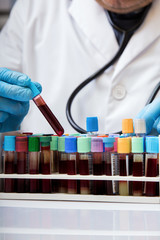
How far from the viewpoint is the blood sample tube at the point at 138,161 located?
0.72 meters

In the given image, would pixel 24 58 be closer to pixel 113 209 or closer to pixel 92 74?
pixel 92 74

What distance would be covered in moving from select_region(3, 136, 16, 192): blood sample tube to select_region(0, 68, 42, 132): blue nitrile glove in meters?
0.16

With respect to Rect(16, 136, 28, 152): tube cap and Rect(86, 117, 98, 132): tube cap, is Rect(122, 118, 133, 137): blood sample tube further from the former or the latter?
Rect(16, 136, 28, 152): tube cap

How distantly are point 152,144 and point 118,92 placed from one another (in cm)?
55

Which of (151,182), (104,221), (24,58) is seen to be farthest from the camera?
(24,58)

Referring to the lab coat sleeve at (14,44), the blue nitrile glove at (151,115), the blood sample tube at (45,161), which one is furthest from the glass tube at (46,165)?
the lab coat sleeve at (14,44)

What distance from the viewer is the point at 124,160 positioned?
74 centimetres

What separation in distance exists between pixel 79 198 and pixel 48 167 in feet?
0.33

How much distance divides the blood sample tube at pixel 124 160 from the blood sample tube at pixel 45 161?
6.6 inches

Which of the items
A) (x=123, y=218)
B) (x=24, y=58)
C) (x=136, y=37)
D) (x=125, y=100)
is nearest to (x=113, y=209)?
(x=123, y=218)

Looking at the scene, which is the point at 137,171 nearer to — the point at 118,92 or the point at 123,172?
the point at 123,172

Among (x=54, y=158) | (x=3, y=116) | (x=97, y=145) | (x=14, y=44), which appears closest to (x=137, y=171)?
(x=97, y=145)

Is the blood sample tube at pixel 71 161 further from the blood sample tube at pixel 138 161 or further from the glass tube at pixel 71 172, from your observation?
the blood sample tube at pixel 138 161

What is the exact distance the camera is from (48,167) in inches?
29.7
